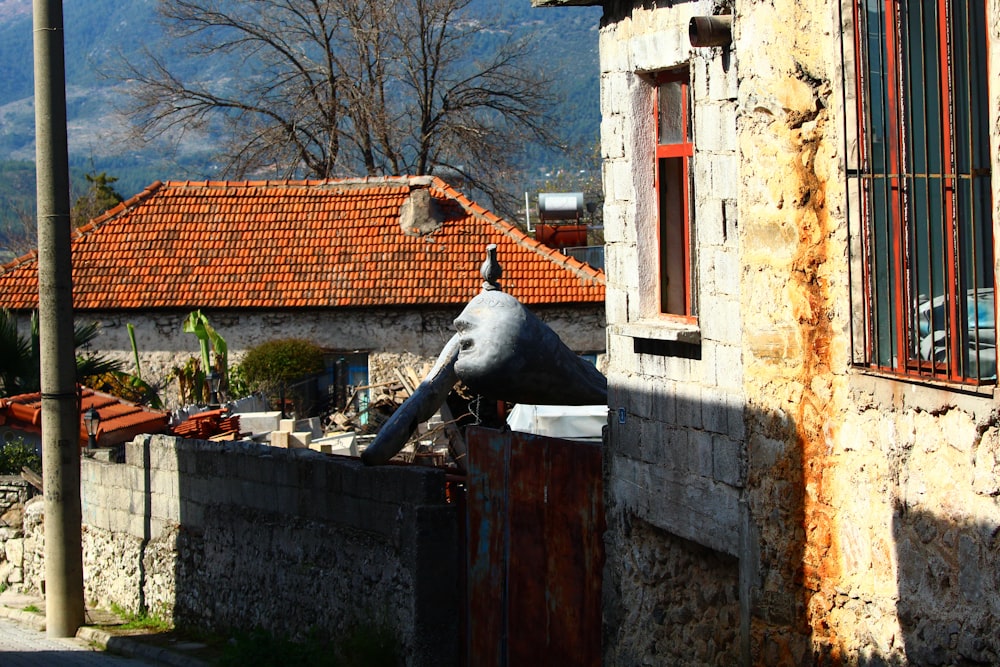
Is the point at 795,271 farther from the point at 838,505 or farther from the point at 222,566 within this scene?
the point at 222,566

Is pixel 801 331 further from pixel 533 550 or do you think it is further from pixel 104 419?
pixel 104 419

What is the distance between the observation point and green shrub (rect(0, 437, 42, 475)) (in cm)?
1559

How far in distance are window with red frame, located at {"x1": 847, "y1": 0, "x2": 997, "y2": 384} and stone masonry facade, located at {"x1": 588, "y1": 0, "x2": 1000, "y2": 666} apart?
0.14 meters

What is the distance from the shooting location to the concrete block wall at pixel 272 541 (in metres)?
10.2

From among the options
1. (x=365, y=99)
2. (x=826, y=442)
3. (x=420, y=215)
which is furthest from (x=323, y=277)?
(x=826, y=442)

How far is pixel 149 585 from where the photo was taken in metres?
13.5

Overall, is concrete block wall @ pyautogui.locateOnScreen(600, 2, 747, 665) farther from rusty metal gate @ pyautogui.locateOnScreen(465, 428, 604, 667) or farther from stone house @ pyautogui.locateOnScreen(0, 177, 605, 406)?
stone house @ pyautogui.locateOnScreen(0, 177, 605, 406)

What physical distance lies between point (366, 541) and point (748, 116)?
522 cm

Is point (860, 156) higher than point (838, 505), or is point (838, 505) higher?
point (860, 156)

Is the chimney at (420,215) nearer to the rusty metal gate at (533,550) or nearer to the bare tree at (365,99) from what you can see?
the bare tree at (365,99)

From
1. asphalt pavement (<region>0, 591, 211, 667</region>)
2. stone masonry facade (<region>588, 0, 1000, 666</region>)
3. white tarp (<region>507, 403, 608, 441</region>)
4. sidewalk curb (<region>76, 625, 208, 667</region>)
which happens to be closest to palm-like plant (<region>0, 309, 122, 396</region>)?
asphalt pavement (<region>0, 591, 211, 667</region>)

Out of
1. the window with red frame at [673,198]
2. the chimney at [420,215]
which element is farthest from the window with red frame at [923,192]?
the chimney at [420,215]

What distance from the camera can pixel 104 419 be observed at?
52.8 feet

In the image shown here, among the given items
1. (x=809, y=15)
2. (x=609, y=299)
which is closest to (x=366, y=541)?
(x=609, y=299)
